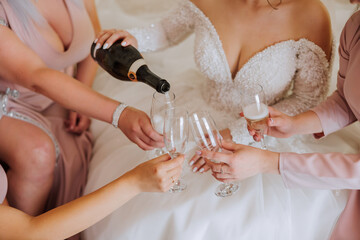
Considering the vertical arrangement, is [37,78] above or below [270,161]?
above

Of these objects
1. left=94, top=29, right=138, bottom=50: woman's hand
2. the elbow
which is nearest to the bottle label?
left=94, top=29, right=138, bottom=50: woman's hand

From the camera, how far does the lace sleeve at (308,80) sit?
1.22 meters

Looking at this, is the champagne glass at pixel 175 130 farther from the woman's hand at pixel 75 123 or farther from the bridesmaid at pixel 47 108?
the woman's hand at pixel 75 123

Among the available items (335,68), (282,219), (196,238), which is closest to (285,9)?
(335,68)

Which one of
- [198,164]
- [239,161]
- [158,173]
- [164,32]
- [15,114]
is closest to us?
[158,173]

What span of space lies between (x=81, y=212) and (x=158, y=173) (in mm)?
244

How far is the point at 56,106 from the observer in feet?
5.41

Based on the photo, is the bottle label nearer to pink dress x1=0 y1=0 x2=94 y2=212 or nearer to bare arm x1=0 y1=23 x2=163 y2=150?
bare arm x1=0 y1=23 x2=163 y2=150

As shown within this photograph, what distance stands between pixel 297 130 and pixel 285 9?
0.45 meters

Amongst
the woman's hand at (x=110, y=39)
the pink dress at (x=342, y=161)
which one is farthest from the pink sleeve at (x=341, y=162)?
the woman's hand at (x=110, y=39)

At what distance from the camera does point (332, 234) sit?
3.69 feet

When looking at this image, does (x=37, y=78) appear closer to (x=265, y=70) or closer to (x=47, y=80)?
(x=47, y=80)

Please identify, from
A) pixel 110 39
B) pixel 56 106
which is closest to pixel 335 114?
pixel 110 39

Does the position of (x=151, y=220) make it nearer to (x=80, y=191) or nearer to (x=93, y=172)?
(x=93, y=172)
